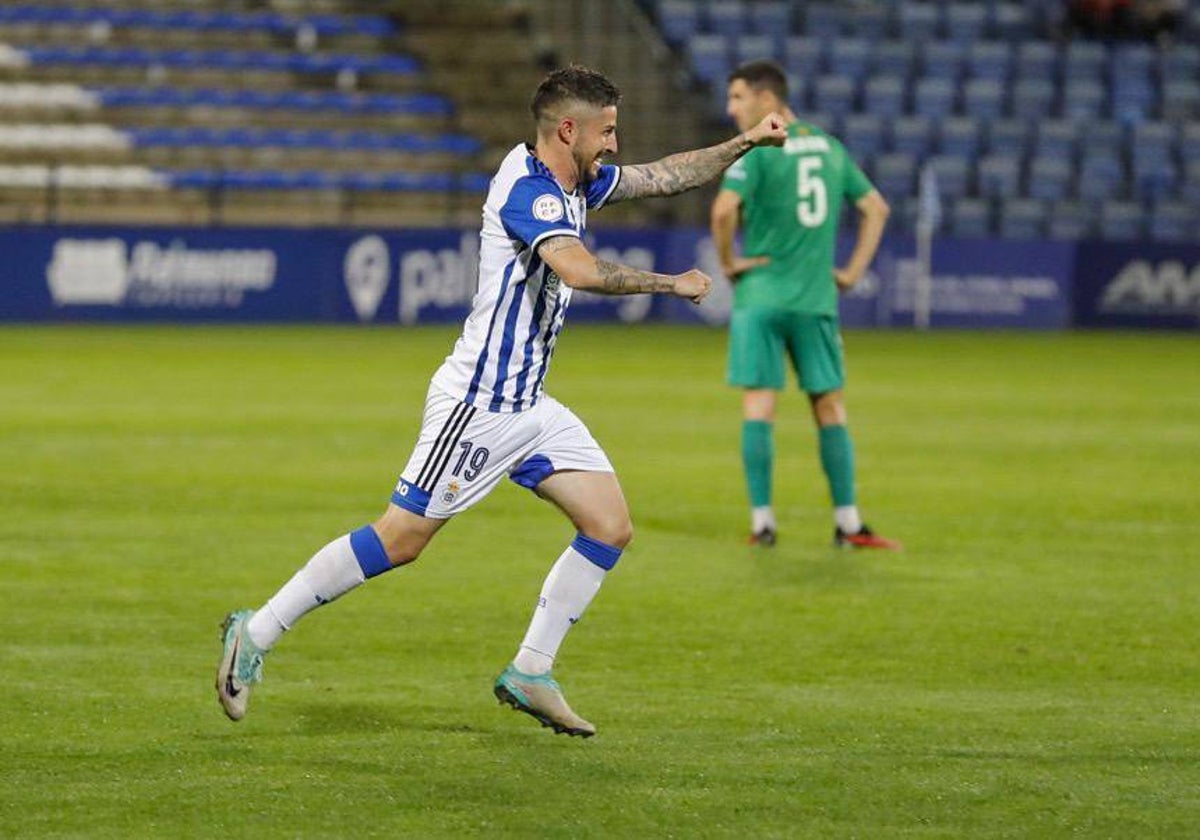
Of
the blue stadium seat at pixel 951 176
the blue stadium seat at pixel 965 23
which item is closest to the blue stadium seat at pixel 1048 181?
the blue stadium seat at pixel 951 176

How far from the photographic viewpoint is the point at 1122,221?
107ft

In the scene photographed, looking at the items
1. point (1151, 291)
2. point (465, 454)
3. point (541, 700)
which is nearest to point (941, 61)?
point (1151, 291)

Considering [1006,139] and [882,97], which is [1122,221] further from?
[882,97]

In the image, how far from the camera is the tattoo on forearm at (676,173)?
277 inches

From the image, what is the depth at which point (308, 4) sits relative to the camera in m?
32.7

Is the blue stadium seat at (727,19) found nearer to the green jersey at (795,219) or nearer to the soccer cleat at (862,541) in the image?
the green jersey at (795,219)

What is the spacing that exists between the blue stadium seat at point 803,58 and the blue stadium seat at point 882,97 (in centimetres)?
79

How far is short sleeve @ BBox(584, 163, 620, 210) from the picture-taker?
689 centimetres

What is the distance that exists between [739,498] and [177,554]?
3.72 metres

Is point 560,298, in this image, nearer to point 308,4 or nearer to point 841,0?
point 308,4

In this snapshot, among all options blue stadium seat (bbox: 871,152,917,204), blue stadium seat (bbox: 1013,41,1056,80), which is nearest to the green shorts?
blue stadium seat (bbox: 871,152,917,204)

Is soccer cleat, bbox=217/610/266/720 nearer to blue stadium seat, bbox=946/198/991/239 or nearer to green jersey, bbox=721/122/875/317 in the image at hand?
green jersey, bbox=721/122/875/317

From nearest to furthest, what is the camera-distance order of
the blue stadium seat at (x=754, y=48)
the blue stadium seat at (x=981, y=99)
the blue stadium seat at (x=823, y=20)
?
the blue stadium seat at (x=754, y=48) → the blue stadium seat at (x=981, y=99) → the blue stadium seat at (x=823, y=20)

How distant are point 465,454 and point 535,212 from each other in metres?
0.78
